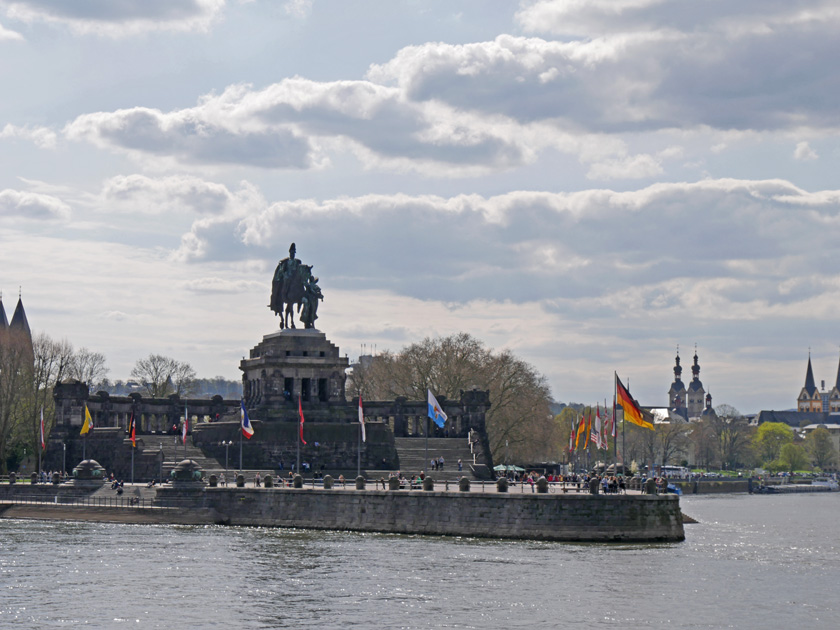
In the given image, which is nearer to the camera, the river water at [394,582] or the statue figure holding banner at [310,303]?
the river water at [394,582]

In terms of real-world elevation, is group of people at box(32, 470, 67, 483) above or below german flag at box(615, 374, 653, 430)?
below

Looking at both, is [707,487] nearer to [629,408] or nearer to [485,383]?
[485,383]

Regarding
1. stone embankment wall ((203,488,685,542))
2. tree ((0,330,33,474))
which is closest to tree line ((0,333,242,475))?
tree ((0,330,33,474))

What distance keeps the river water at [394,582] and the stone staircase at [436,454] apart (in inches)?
810

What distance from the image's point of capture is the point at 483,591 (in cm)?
5069

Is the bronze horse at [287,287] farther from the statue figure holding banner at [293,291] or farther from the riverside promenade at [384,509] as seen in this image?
the riverside promenade at [384,509]

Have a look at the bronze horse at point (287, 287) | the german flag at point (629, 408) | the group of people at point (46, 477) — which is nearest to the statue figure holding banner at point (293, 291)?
the bronze horse at point (287, 287)

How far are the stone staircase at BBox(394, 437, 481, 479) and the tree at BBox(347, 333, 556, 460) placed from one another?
27.6 meters

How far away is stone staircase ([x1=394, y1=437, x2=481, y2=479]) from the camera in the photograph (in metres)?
93.0

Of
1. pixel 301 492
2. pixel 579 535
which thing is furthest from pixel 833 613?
pixel 301 492

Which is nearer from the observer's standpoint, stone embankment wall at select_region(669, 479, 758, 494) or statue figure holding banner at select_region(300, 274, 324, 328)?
statue figure holding banner at select_region(300, 274, 324, 328)

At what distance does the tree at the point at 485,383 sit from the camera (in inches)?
5177

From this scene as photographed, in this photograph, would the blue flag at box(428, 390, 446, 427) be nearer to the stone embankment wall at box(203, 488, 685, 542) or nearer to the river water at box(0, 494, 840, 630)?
the stone embankment wall at box(203, 488, 685, 542)

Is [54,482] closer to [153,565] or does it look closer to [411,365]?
[153,565]
